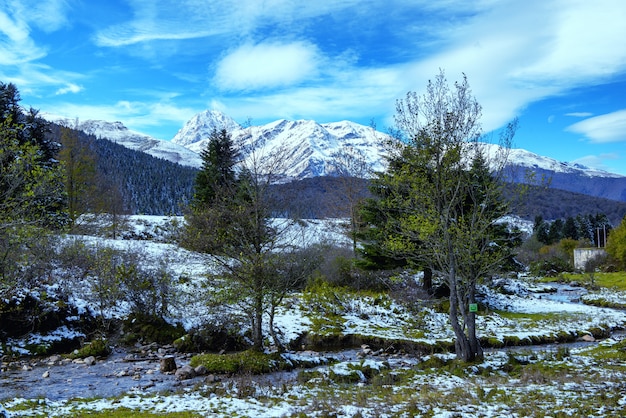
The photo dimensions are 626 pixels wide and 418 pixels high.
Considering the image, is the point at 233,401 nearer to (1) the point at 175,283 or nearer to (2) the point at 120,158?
(1) the point at 175,283

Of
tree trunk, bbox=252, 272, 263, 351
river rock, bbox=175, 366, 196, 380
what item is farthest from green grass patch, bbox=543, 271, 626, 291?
river rock, bbox=175, 366, 196, 380

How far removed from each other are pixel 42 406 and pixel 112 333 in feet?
31.7

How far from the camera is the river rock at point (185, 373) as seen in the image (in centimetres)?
1382

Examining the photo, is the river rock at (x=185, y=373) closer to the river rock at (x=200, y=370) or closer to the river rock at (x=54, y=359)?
the river rock at (x=200, y=370)

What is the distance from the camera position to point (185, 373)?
13.9 meters

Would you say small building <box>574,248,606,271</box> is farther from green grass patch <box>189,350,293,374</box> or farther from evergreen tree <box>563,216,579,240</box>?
green grass patch <box>189,350,293,374</box>

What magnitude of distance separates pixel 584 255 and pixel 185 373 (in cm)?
7556

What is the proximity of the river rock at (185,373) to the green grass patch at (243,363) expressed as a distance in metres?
0.55

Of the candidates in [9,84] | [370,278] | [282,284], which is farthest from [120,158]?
[282,284]

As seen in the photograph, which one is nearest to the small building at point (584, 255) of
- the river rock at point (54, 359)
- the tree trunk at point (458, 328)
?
the tree trunk at point (458, 328)

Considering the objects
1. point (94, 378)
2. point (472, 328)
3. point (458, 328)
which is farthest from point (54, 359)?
point (472, 328)

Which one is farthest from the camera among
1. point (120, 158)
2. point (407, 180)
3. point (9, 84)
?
point (120, 158)

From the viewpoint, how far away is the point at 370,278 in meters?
29.9

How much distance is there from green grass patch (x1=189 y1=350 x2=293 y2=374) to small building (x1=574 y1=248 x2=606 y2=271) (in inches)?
2664
